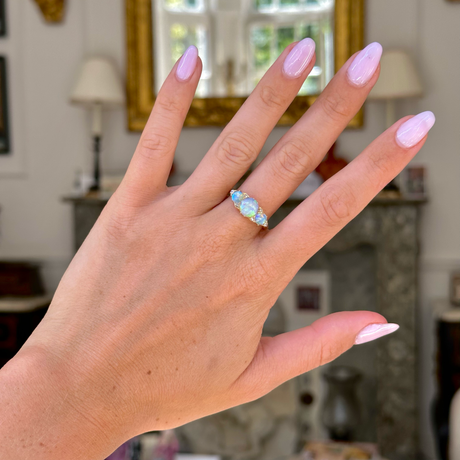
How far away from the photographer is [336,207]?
1.98 ft

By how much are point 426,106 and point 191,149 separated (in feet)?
4.78

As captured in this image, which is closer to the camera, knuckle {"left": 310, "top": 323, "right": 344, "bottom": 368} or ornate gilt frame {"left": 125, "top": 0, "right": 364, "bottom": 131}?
knuckle {"left": 310, "top": 323, "right": 344, "bottom": 368}

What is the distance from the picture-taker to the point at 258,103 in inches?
25.3

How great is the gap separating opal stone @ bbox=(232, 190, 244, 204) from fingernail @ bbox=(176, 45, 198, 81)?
0.17 m

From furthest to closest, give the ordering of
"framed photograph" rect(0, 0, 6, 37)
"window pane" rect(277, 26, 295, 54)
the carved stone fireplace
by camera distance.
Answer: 1. "framed photograph" rect(0, 0, 6, 37)
2. "window pane" rect(277, 26, 295, 54)
3. the carved stone fireplace

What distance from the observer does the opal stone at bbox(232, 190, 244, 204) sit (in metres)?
0.62

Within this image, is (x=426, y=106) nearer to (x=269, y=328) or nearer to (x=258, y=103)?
(x=269, y=328)

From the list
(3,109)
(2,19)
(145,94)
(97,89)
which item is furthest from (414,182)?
(2,19)

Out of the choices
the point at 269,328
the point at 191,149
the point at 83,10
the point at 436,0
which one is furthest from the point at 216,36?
the point at 269,328

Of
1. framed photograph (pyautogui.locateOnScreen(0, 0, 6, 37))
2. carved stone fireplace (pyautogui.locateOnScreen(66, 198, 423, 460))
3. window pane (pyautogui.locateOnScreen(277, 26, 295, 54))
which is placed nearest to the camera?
carved stone fireplace (pyautogui.locateOnScreen(66, 198, 423, 460))

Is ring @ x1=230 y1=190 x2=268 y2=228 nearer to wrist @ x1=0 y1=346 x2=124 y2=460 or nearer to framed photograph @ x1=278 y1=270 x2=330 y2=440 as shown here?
wrist @ x1=0 y1=346 x2=124 y2=460

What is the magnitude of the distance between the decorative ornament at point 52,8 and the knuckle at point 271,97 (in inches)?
117

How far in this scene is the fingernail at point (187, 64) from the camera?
0.63 metres

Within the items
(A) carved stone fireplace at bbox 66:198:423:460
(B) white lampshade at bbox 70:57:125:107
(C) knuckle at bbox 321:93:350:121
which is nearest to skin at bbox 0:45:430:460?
(C) knuckle at bbox 321:93:350:121
